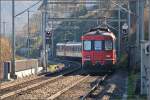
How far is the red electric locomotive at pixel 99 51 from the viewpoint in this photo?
1340 inches

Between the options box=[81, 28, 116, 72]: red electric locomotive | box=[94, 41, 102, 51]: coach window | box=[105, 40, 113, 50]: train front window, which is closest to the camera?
box=[81, 28, 116, 72]: red electric locomotive

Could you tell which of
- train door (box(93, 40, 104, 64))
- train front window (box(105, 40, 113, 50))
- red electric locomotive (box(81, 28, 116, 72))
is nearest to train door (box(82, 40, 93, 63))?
red electric locomotive (box(81, 28, 116, 72))

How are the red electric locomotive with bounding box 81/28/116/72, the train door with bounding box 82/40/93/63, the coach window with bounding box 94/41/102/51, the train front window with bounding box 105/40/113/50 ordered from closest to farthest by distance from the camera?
the red electric locomotive with bounding box 81/28/116/72
the train door with bounding box 82/40/93/63
the train front window with bounding box 105/40/113/50
the coach window with bounding box 94/41/102/51

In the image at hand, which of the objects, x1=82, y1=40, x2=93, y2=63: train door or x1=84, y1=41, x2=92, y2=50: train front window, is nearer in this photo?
x1=82, y1=40, x2=93, y2=63: train door

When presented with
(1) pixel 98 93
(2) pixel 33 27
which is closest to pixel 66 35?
(2) pixel 33 27

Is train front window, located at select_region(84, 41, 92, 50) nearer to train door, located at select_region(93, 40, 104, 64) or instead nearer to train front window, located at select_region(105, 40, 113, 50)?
train door, located at select_region(93, 40, 104, 64)

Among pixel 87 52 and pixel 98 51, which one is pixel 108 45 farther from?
pixel 87 52

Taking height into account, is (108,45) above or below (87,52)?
above

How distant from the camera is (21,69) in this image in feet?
107

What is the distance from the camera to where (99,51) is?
34.3 m

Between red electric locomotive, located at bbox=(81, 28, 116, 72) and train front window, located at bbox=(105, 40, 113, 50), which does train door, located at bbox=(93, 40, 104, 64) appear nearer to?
red electric locomotive, located at bbox=(81, 28, 116, 72)

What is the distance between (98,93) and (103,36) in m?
14.3

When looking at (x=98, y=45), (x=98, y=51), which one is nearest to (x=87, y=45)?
(x=98, y=45)

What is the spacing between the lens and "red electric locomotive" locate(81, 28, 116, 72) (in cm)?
3403
